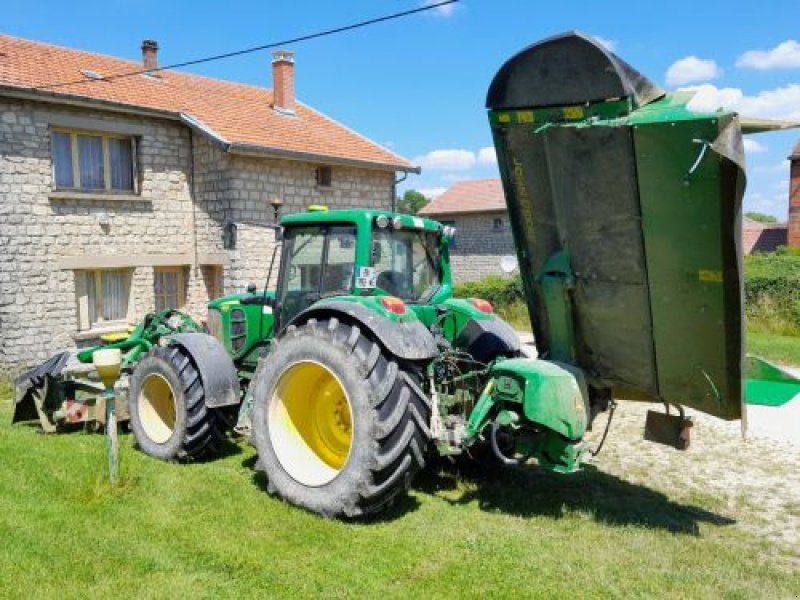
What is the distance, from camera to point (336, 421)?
5.25m

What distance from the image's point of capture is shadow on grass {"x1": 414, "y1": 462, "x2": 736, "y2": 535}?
4.76m

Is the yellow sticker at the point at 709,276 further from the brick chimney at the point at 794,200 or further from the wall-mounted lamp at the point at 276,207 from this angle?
the brick chimney at the point at 794,200

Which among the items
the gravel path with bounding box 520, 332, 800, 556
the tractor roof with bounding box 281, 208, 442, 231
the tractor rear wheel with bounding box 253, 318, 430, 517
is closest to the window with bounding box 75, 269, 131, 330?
the tractor roof with bounding box 281, 208, 442, 231

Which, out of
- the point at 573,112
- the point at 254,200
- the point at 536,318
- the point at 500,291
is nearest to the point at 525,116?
the point at 573,112

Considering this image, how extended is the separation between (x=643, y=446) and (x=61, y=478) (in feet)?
17.0

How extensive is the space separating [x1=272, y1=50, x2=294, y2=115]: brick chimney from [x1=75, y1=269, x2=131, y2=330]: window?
6.47 m

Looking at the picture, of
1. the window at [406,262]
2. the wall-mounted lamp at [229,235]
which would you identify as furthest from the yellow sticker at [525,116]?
the wall-mounted lamp at [229,235]

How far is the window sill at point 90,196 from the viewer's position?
1203cm

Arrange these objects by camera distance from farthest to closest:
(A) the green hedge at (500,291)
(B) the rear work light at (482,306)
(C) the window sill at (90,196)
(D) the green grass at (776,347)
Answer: (A) the green hedge at (500,291) < (D) the green grass at (776,347) < (C) the window sill at (90,196) < (B) the rear work light at (482,306)

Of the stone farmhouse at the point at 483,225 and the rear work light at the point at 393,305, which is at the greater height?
the stone farmhouse at the point at 483,225

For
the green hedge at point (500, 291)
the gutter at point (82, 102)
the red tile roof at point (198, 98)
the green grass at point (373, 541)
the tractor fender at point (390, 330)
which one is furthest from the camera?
the green hedge at point (500, 291)

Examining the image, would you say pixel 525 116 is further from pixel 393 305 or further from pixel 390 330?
pixel 390 330

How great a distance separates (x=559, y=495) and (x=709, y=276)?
219 centimetres

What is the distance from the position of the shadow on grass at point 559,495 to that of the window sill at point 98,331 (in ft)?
29.5
